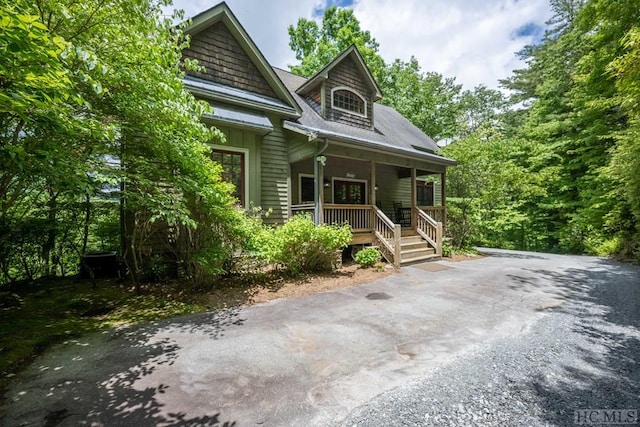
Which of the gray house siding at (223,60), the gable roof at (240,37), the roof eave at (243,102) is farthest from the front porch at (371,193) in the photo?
the gray house siding at (223,60)

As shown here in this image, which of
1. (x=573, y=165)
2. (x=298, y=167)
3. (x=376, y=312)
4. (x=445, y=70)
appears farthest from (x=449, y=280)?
(x=445, y=70)

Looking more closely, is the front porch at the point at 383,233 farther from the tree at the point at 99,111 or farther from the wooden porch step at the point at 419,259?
the tree at the point at 99,111

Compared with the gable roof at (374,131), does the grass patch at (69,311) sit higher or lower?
lower

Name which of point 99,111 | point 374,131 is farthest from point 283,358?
point 374,131

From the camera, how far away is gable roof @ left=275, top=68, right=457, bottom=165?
8.03 meters

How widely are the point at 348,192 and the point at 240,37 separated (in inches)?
276

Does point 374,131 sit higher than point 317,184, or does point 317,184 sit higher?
point 374,131

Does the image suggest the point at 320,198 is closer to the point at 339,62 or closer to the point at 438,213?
the point at 438,213

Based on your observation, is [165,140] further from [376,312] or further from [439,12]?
[439,12]

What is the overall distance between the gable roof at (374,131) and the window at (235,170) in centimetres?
183

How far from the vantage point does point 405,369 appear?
283 cm

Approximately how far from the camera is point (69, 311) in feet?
15.5

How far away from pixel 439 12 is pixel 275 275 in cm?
1125

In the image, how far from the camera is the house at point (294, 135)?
24.7 feet
